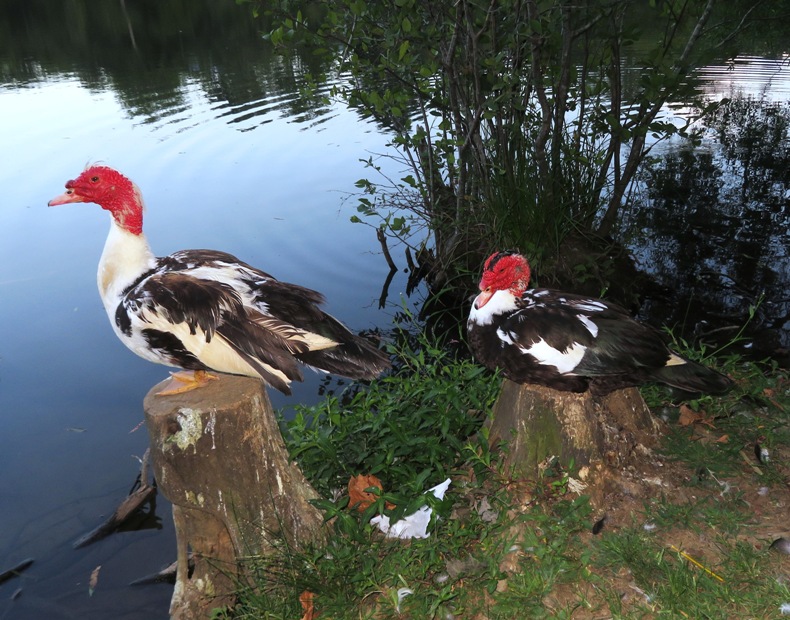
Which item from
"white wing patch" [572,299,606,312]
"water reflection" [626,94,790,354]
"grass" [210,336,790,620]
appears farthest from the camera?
"water reflection" [626,94,790,354]

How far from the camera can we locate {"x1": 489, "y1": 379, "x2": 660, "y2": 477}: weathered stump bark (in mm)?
3449

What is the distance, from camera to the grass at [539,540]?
2.90m

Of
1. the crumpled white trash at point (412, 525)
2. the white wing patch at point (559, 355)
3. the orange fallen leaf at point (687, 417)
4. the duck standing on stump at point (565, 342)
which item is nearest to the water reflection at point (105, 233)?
the crumpled white trash at point (412, 525)

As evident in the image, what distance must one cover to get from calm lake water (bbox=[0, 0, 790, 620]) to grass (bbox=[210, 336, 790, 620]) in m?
1.61

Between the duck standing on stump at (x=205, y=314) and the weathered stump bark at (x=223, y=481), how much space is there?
0.16 metres

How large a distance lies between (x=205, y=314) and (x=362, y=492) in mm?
1189

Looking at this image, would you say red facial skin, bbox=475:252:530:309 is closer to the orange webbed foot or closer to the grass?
the grass

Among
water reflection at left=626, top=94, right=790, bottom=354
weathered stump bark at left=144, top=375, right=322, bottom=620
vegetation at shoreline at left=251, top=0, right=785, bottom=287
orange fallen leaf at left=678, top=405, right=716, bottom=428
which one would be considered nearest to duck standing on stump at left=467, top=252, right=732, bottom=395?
orange fallen leaf at left=678, top=405, right=716, bottom=428

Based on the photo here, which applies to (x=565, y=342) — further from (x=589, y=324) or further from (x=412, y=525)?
(x=412, y=525)

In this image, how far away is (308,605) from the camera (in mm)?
3174

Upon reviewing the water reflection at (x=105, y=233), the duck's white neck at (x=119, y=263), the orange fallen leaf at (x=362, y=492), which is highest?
the duck's white neck at (x=119, y=263)

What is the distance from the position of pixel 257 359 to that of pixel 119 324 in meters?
0.70

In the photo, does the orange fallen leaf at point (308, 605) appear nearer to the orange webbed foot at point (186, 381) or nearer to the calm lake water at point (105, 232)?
the orange webbed foot at point (186, 381)

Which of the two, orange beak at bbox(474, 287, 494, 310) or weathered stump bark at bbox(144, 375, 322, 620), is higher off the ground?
orange beak at bbox(474, 287, 494, 310)
